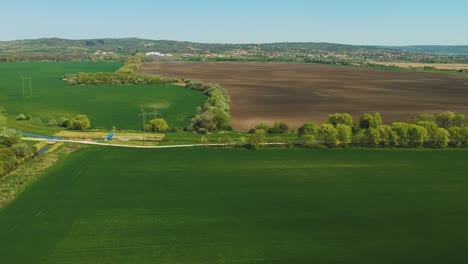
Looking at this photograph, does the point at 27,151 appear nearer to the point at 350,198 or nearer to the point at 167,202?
the point at 167,202

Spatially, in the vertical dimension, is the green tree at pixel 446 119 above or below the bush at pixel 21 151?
above

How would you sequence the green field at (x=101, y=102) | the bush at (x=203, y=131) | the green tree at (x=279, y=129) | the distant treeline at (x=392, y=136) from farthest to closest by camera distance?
the green field at (x=101, y=102) < the green tree at (x=279, y=129) < the bush at (x=203, y=131) < the distant treeline at (x=392, y=136)

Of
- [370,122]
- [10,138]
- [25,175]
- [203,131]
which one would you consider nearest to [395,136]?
[370,122]

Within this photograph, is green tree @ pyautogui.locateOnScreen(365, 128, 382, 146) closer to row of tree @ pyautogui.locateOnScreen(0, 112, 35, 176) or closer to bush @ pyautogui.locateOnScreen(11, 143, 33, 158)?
row of tree @ pyautogui.locateOnScreen(0, 112, 35, 176)

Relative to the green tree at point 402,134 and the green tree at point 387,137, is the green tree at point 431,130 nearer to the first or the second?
the green tree at point 402,134

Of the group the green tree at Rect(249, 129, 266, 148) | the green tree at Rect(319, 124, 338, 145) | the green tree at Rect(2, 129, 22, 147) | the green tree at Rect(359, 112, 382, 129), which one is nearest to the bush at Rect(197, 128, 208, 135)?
the green tree at Rect(249, 129, 266, 148)

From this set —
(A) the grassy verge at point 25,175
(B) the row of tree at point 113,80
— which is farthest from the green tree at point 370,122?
(B) the row of tree at point 113,80

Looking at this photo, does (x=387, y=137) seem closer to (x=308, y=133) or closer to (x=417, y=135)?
(x=417, y=135)

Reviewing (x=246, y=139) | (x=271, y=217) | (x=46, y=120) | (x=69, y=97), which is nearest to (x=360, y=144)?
(x=246, y=139)
